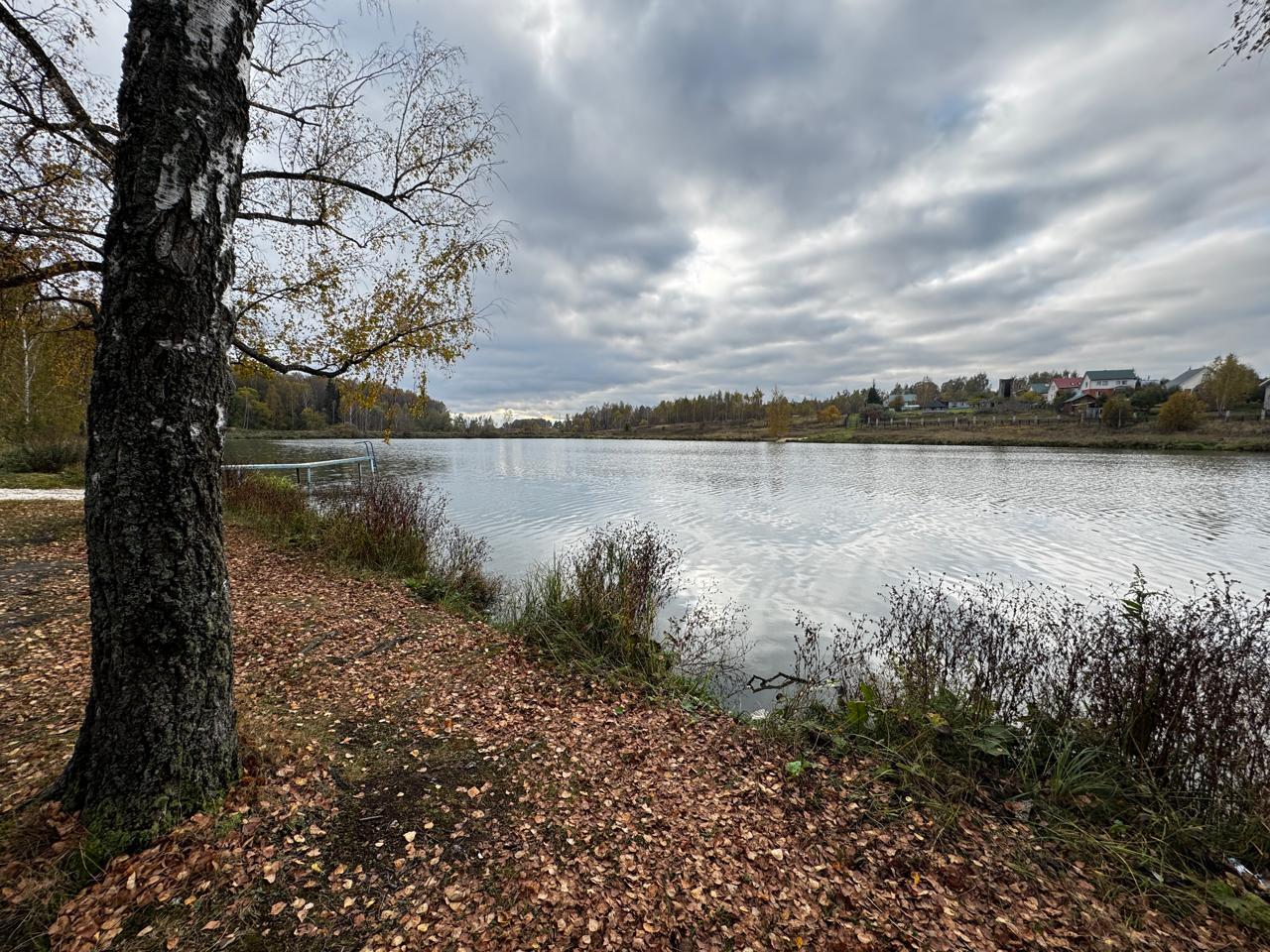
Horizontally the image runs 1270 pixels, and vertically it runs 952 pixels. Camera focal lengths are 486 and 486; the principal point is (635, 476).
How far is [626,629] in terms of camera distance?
20.0 feet

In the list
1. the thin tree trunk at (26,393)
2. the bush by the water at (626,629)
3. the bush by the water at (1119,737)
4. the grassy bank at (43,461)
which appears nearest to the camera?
the bush by the water at (1119,737)

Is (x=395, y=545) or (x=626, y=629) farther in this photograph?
(x=395, y=545)

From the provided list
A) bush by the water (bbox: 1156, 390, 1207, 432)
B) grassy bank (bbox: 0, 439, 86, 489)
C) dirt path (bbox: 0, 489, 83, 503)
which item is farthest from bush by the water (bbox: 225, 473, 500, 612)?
bush by the water (bbox: 1156, 390, 1207, 432)

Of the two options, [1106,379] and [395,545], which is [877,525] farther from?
[1106,379]

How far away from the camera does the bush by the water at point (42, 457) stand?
16.6 meters

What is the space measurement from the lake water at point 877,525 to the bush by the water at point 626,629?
2.15 feet

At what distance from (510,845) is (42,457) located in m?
24.6

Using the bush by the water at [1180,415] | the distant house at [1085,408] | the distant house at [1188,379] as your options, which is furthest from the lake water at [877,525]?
the distant house at [1188,379]

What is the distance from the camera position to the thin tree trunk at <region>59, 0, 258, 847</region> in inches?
86.7

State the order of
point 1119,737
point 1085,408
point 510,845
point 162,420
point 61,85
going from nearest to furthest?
1. point 162,420
2. point 510,845
3. point 1119,737
4. point 61,85
5. point 1085,408

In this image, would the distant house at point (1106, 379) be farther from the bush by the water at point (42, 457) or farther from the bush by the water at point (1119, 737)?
the bush by the water at point (42, 457)

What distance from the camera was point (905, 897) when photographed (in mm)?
2686

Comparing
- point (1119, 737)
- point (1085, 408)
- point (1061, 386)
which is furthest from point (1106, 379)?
point (1119, 737)

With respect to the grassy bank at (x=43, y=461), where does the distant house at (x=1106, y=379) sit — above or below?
above
